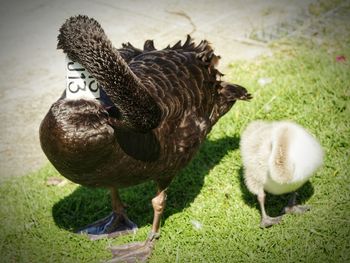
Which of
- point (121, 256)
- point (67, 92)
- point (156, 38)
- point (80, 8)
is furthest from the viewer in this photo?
point (80, 8)

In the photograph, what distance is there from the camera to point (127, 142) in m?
2.89

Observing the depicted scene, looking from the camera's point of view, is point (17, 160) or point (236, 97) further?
point (17, 160)

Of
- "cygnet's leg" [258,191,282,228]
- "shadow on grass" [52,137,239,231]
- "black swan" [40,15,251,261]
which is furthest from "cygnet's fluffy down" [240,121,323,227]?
"shadow on grass" [52,137,239,231]

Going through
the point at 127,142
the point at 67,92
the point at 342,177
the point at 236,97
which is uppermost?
the point at 67,92


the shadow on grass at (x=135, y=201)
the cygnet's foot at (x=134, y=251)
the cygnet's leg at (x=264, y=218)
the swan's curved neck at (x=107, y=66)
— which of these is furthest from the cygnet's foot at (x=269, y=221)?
the swan's curved neck at (x=107, y=66)

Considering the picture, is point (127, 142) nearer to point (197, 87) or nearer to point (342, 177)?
point (197, 87)

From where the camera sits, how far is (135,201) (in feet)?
13.0

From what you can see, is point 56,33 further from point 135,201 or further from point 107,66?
point 107,66

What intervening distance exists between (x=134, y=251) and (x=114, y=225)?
34cm

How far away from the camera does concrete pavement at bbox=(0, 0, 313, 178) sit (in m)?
4.88

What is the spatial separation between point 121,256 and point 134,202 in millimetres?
650

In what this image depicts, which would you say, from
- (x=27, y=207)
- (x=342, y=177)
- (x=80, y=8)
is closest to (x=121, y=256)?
(x=27, y=207)

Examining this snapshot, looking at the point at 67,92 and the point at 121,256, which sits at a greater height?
the point at 67,92

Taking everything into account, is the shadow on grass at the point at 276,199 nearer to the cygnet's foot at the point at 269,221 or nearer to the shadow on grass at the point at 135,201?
the cygnet's foot at the point at 269,221
